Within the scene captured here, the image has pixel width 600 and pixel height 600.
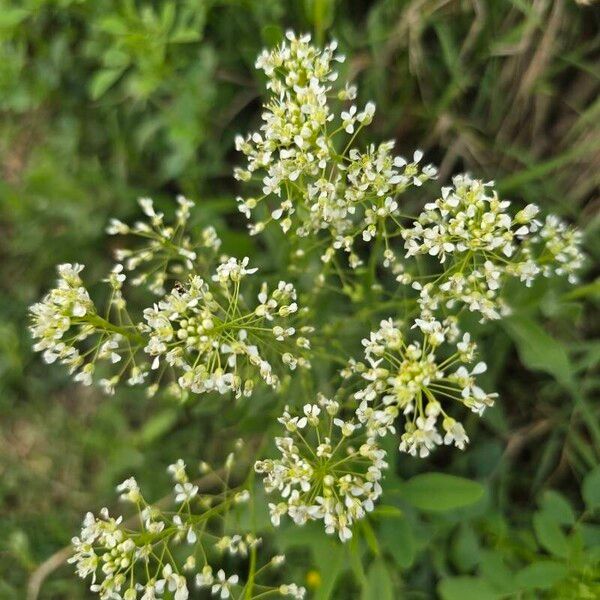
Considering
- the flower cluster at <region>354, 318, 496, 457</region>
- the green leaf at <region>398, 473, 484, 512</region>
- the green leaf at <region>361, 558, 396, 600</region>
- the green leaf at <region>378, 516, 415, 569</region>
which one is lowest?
the green leaf at <region>361, 558, 396, 600</region>

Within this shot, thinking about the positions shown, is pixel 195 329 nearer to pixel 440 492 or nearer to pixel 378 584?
pixel 440 492

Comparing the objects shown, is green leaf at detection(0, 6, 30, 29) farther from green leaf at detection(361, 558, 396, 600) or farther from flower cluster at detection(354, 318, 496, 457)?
green leaf at detection(361, 558, 396, 600)

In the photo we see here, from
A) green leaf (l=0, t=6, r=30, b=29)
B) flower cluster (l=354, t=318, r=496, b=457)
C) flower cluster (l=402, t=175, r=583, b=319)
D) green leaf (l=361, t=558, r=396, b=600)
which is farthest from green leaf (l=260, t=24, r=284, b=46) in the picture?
green leaf (l=361, t=558, r=396, b=600)

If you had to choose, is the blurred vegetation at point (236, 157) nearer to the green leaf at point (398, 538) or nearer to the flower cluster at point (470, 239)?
the green leaf at point (398, 538)

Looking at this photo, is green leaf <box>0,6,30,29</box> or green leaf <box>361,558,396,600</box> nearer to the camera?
green leaf <box>361,558,396,600</box>

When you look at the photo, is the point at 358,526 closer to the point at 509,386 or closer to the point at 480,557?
the point at 480,557

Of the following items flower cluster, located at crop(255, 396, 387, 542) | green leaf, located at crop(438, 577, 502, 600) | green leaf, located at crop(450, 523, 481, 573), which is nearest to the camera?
flower cluster, located at crop(255, 396, 387, 542)

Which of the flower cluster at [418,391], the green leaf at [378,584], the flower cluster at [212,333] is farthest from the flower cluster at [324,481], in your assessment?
the green leaf at [378,584]

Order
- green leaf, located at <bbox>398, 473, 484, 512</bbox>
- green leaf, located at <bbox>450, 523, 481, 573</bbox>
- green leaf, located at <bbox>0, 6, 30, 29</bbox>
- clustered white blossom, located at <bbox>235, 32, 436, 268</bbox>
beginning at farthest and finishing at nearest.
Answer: green leaf, located at <bbox>0, 6, 30, 29</bbox> → green leaf, located at <bbox>450, 523, 481, 573</bbox> → green leaf, located at <bbox>398, 473, 484, 512</bbox> → clustered white blossom, located at <bbox>235, 32, 436, 268</bbox>

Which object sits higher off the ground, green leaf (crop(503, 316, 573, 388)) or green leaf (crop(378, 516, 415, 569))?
green leaf (crop(503, 316, 573, 388))
